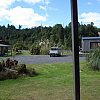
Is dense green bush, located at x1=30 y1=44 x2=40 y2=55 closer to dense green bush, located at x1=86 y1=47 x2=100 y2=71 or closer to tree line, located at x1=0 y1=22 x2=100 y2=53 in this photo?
tree line, located at x1=0 y1=22 x2=100 y2=53

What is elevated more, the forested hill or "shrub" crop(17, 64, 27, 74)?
the forested hill

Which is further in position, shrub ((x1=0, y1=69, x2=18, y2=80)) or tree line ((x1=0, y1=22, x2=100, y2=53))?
tree line ((x1=0, y1=22, x2=100, y2=53))

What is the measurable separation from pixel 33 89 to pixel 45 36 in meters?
66.2

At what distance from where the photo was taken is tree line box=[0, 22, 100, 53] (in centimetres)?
6475

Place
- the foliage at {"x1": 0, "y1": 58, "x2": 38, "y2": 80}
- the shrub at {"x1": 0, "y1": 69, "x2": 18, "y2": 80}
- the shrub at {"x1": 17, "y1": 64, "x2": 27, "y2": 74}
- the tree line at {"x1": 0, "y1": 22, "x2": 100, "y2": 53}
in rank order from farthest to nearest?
the tree line at {"x1": 0, "y1": 22, "x2": 100, "y2": 53}
the shrub at {"x1": 17, "y1": 64, "x2": 27, "y2": 74}
the foliage at {"x1": 0, "y1": 58, "x2": 38, "y2": 80}
the shrub at {"x1": 0, "y1": 69, "x2": 18, "y2": 80}

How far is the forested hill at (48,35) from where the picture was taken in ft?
220

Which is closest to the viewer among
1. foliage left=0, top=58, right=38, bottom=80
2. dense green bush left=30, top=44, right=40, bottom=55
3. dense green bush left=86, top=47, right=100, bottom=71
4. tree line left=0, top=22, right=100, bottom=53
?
foliage left=0, top=58, right=38, bottom=80

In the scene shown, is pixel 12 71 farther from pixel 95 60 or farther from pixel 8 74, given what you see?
pixel 95 60

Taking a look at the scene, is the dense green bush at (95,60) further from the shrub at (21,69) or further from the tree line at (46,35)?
the tree line at (46,35)

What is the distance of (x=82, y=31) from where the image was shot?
7700cm

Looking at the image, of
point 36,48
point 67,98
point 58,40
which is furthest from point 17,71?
point 58,40

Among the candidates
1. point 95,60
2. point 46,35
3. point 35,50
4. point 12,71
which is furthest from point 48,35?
point 12,71

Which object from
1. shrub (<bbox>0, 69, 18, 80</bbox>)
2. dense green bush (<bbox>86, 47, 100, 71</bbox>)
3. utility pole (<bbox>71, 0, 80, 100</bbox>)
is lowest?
shrub (<bbox>0, 69, 18, 80</bbox>)

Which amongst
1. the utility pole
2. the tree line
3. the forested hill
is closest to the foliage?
the utility pole
